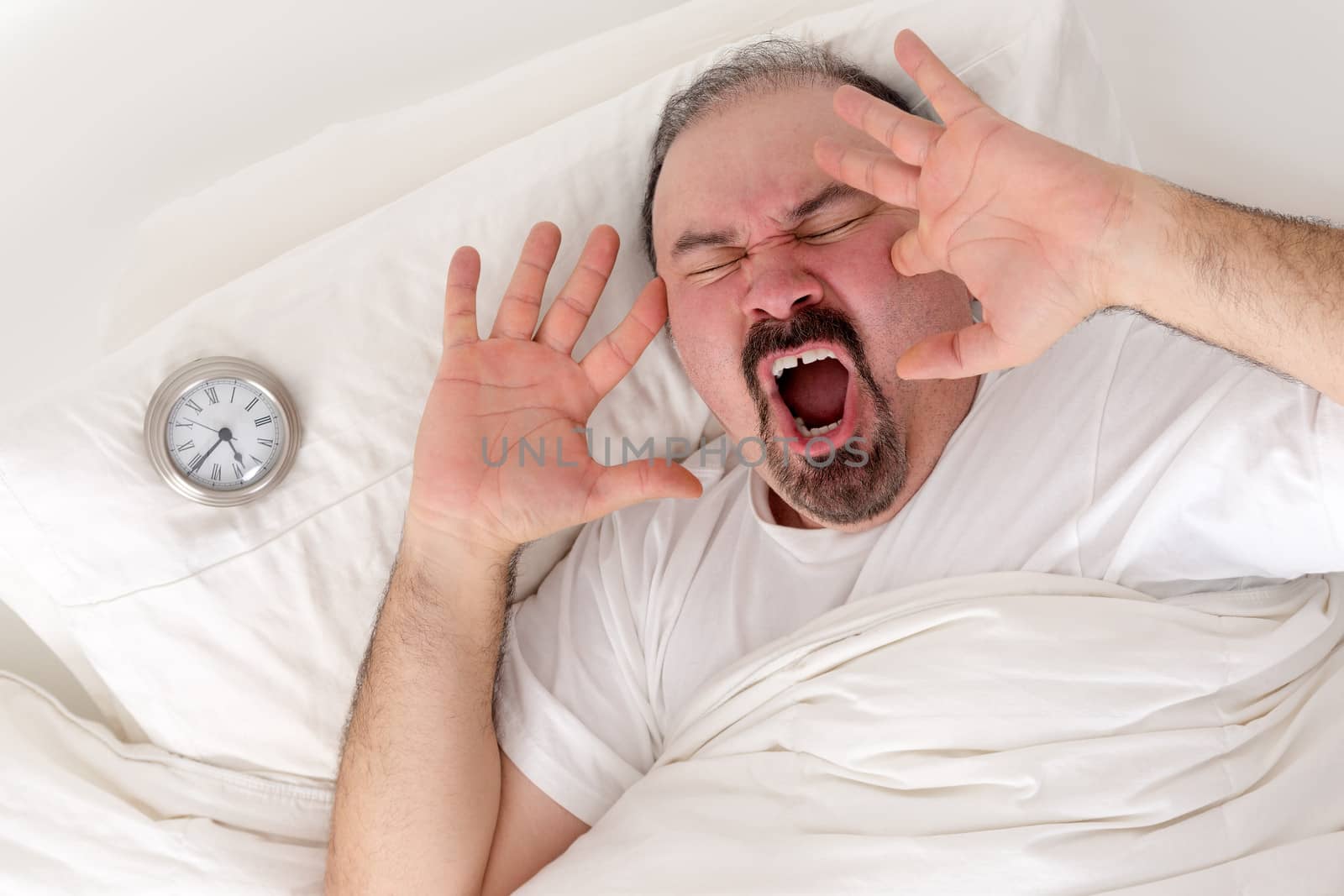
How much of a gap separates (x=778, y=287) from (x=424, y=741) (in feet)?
2.92

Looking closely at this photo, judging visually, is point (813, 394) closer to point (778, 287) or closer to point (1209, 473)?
point (778, 287)

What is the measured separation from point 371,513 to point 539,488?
1.16ft

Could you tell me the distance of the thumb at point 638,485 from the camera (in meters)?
1.51

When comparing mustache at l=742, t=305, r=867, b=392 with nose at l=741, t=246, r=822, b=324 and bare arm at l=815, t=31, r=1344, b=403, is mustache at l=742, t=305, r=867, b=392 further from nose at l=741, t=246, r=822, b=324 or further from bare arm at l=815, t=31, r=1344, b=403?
bare arm at l=815, t=31, r=1344, b=403

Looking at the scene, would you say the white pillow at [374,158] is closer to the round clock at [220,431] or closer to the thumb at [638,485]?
the round clock at [220,431]

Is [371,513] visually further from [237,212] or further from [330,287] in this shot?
[237,212]

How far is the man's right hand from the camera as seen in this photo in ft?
5.19

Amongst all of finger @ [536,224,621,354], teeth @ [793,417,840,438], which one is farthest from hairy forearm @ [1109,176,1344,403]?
finger @ [536,224,621,354]

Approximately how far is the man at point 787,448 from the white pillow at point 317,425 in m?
0.12

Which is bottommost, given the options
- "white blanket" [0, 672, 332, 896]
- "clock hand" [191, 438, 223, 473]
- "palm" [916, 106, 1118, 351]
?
"white blanket" [0, 672, 332, 896]

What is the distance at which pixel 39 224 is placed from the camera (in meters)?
1.91

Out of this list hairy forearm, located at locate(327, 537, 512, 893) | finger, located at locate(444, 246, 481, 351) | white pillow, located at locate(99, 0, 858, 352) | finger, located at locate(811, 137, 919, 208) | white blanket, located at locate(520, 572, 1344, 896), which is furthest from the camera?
white pillow, located at locate(99, 0, 858, 352)

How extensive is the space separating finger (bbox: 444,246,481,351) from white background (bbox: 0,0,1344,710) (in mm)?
454

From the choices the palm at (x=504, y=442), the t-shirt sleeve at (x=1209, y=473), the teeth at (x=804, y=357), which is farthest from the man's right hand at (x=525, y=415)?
the t-shirt sleeve at (x=1209, y=473)
